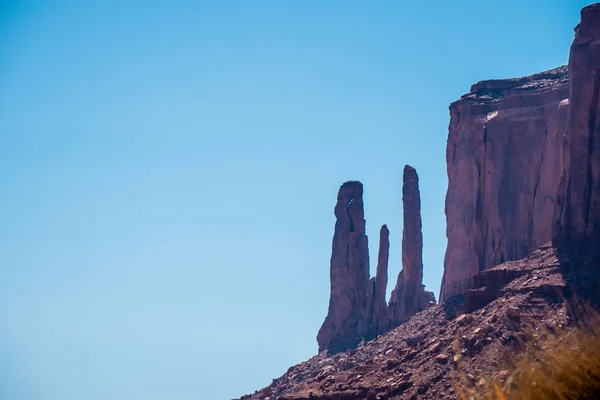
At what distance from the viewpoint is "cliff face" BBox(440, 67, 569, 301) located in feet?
356

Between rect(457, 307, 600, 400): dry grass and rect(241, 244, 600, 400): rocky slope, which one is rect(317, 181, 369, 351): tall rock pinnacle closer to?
rect(241, 244, 600, 400): rocky slope

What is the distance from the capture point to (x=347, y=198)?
436 feet

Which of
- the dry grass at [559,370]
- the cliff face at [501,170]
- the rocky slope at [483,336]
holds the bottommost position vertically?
the dry grass at [559,370]

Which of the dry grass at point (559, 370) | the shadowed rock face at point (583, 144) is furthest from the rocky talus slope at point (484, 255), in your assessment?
the dry grass at point (559, 370)

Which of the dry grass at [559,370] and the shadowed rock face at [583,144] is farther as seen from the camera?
the shadowed rock face at [583,144]

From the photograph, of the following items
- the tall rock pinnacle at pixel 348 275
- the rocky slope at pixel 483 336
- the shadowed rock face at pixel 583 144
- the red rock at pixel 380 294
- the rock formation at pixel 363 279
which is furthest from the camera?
the tall rock pinnacle at pixel 348 275

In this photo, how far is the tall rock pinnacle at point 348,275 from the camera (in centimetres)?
12506

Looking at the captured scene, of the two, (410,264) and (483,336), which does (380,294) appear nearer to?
(410,264)

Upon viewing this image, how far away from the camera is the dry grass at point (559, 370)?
54344 millimetres

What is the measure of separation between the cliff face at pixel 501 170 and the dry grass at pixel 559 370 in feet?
117

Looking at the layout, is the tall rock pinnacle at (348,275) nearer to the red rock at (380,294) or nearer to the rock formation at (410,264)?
the red rock at (380,294)

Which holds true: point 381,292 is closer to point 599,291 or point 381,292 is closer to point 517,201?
point 517,201

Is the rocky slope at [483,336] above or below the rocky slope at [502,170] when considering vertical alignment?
below

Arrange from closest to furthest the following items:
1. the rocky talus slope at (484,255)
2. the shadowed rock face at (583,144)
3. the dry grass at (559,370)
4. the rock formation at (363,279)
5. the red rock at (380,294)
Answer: the dry grass at (559,370), the rocky talus slope at (484,255), the shadowed rock face at (583,144), the red rock at (380,294), the rock formation at (363,279)
